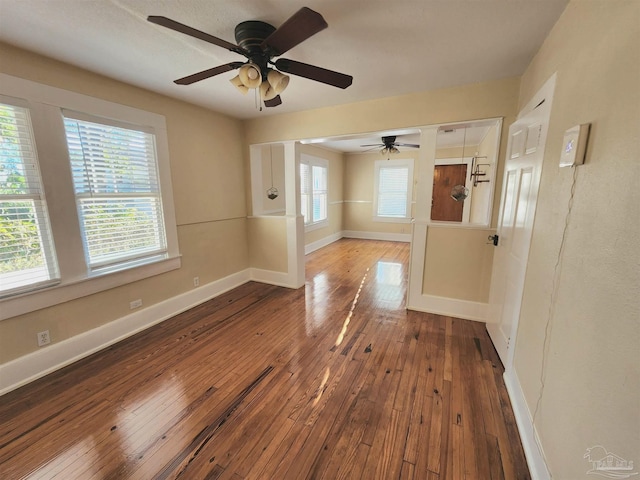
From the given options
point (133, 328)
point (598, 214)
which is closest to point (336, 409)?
point (598, 214)

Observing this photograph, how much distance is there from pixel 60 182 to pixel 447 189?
6762mm

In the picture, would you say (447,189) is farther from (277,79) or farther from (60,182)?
(60,182)

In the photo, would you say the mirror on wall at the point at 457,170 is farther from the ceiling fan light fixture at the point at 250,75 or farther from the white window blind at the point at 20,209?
the white window blind at the point at 20,209

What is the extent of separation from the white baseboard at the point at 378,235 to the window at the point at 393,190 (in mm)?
401

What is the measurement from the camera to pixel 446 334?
2.60 m

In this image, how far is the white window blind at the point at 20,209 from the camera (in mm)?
1809

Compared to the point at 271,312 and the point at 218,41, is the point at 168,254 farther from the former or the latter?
the point at 218,41

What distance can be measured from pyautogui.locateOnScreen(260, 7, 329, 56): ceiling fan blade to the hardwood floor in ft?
7.10

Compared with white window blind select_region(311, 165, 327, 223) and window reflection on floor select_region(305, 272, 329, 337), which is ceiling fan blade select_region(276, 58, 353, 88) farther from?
white window blind select_region(311, 165, 327, 223)

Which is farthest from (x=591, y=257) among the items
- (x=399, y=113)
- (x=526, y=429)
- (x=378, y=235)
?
(x=378, y=235)

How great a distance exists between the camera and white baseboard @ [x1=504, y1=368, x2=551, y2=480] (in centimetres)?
125

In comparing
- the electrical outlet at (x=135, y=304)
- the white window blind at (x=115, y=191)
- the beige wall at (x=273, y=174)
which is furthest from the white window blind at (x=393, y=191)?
the electrical outlet at (x=135, y=304)

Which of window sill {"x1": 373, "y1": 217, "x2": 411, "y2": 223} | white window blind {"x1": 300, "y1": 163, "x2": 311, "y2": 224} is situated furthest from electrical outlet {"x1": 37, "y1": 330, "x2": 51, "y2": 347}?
window sill {"x1": 373, "y1": 217, "x2": 411, "y2": 223}

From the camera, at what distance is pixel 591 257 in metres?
1.00
